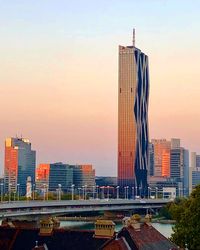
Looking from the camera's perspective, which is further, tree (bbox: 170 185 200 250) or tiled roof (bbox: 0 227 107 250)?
tree (bbox: 170 185 200 250)

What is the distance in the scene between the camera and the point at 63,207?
466 feet

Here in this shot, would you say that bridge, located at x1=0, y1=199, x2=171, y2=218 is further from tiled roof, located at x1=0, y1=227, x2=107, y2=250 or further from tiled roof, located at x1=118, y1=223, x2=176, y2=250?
tiled roof, located at x1=118, y1=223, x2=176, y2=250

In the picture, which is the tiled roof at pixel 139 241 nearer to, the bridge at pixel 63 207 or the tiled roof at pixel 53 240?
the tiled roof at pixel 53 240

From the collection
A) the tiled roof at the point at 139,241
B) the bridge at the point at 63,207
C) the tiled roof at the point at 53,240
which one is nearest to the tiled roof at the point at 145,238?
the tiled roof at the point at 139,241

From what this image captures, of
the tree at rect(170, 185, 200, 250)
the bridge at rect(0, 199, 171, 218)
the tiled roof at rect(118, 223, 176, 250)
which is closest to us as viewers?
the tiled roof at rect(118, 223, 176, 250)

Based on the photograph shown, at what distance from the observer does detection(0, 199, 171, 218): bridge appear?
382ft

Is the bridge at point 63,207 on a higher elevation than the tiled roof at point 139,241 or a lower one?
lower

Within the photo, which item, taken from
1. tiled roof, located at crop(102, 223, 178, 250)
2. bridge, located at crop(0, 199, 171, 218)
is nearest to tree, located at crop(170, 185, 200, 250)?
tiled roof, located at crop(102, 223, 178, 250)

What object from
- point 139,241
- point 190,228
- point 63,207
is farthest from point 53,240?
point 63,207

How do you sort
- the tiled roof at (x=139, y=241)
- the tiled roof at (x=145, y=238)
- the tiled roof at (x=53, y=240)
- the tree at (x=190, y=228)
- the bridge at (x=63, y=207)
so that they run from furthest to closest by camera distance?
the bridge at (x=63, y=207) < the tree at (x=190, y=228) < the tiled roof at (x=53, y=240) < the tiled roof at (x=145, y=238) < the tiled roof at (x=139, y=241)

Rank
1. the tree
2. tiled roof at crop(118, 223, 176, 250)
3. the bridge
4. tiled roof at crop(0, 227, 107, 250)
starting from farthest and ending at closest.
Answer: the bridge → the tree → tiled roof at crop(0, 227, 107, 250) → tiled roof at crop(118, 223, 176, 250)

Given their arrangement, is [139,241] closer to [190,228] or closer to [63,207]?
[190,228]

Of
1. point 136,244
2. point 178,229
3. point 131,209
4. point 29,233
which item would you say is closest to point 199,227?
point 178,229

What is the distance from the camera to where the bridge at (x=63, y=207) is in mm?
116438
